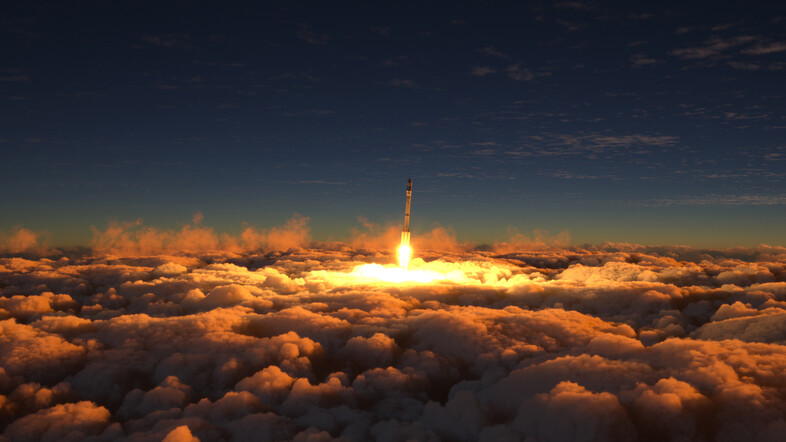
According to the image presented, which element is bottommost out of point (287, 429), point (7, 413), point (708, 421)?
point (7, 413)

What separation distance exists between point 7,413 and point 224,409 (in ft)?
30.4

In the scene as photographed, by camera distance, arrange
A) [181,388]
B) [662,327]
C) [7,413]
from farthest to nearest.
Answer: [662,327] → [181,388] → [7,413]

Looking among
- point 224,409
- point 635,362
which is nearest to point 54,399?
point 224,409

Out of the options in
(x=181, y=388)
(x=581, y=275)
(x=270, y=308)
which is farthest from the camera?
(x=581, y=275)

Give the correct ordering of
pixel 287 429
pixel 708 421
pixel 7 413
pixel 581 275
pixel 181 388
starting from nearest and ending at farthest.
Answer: pixel 708 421 < pixel 287 429 < pixel 7 413 < pixel 181 388 < pixel 581 275

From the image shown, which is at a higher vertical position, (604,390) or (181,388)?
(604,390)

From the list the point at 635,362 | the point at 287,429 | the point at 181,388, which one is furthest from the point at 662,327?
the point at 181,388

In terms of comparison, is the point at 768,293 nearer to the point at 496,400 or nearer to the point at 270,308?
the point at 496,400

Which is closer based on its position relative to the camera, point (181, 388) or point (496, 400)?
point (496, 400)

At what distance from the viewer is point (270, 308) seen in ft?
120

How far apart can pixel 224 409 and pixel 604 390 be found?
13.7 metres

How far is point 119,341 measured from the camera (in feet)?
83.7

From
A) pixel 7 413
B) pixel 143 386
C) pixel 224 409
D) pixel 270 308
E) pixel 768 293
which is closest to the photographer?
pixel 224 409

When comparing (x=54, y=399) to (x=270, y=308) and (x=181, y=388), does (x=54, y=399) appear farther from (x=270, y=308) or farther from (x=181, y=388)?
(x=270, y=308)
